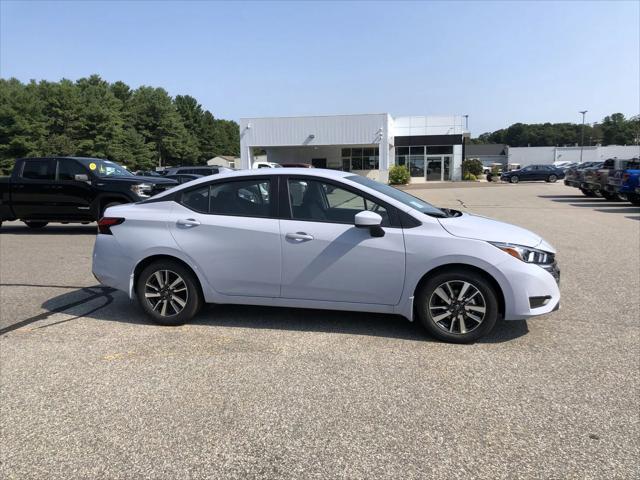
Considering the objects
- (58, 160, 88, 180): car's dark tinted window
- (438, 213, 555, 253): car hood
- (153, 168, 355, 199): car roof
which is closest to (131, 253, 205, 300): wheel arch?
(153, 168, 355, 199): car roof

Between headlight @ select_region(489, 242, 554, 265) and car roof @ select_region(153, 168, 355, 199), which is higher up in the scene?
car roof @ select_region(153, 168, 355, 199)

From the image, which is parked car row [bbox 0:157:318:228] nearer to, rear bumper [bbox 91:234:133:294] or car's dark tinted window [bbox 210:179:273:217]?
rear bumper [bbox 91:234:133:294]

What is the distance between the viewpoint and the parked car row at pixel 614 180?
18250 millimetres

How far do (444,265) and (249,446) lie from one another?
2392mm

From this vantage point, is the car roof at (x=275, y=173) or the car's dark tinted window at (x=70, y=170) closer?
the car roof at (x=275, y=173)

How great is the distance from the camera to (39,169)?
40.1ft

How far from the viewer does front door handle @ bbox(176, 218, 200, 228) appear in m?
5.11

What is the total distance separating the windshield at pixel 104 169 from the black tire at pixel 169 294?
7919 mm

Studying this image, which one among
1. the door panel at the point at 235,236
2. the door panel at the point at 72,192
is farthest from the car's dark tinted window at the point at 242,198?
the door panel at the point at 72,192

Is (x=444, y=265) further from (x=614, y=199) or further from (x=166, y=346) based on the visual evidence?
(x=614, y=199)

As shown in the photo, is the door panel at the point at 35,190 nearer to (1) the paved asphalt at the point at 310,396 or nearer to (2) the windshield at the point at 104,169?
(2) the windshield at the point at 104,169

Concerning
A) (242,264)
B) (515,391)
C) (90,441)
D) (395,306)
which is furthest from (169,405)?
(515,391)

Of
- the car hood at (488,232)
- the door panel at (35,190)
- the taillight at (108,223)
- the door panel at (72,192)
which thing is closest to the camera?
the car hood at (488,232)

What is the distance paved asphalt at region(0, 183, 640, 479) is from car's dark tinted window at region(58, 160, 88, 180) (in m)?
6.66
